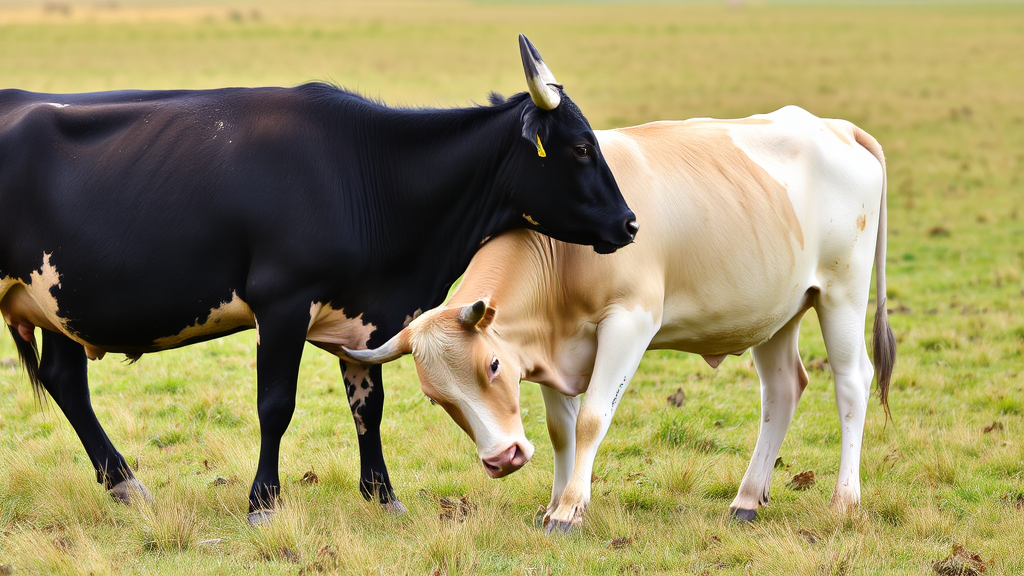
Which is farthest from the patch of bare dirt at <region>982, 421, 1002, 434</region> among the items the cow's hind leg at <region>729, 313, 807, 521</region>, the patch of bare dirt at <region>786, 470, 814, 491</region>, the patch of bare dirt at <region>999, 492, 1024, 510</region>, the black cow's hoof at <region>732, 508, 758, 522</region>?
the black cow's hoof at <region>732, 508, 758, 522</region>

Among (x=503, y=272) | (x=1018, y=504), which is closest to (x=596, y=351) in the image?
(x=503, y=272)

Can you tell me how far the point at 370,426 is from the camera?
5945mm

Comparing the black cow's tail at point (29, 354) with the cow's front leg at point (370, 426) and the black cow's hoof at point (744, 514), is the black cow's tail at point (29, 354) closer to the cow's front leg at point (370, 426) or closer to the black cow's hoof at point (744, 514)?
the cow's front leg at point (370, 426)

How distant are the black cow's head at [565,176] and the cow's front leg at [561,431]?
3.37 ft

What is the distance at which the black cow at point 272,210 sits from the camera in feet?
17.2

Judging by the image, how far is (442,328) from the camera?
4805 mm

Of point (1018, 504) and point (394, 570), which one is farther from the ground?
point (394, 570)

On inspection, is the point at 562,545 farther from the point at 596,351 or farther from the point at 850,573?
the point at 850,573

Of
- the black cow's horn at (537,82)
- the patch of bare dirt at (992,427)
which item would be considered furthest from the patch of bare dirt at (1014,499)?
the black cow's horn at (537,82)

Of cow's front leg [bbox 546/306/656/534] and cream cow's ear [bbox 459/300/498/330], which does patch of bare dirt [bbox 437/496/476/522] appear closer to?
cow's front leg [bbox 546/306/656/534]

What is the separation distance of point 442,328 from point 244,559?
1506 mm

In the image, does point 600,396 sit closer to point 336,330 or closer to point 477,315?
point 477,315

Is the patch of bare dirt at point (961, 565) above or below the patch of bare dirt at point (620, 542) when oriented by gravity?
below

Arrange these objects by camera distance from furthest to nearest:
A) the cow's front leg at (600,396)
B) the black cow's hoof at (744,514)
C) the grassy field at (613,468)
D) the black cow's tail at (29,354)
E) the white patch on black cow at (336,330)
Result: the black cow's tail at (29,354), the black cow's hoof at (744,514), the white patch on black cow at (336,330), the cow's front leg at (600,396), the grassy field at (613,468)
